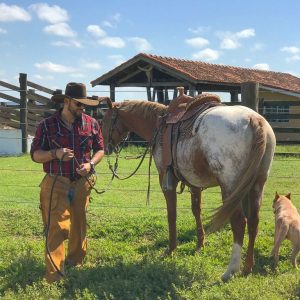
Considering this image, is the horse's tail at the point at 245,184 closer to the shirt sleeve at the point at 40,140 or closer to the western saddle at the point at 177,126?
the western saddle at the point at 177,126

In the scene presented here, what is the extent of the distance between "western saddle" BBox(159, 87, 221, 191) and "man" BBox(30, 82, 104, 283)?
81cm

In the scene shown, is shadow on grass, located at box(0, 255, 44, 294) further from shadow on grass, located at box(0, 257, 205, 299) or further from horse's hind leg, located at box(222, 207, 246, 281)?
horse's hind leg, located at box(222, 207, 246, 281)

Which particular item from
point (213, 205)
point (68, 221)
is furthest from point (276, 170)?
point (68, 221)

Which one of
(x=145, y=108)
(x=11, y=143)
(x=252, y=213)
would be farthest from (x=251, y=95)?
(x=11, y=143)

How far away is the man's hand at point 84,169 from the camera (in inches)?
178

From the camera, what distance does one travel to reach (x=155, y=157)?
5500 millimetres

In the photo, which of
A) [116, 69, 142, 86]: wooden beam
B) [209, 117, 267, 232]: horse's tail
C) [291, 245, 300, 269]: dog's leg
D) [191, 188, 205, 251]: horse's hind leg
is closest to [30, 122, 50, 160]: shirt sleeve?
[209, 117, 267, 232]: horse's tail

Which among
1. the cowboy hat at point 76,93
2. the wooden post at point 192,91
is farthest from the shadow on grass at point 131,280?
the wooden post at point 192,91

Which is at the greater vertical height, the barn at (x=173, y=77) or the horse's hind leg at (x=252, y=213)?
the barn at (x=173, y=77)

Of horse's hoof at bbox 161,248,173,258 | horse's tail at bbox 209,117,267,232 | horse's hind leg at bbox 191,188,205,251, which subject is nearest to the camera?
horse's tail at bbox 209,117,267,232

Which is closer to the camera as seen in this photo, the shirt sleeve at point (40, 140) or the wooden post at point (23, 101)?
the shirt sleeve at point (40, 140)

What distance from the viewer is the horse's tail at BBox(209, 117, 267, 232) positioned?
4.36 meters

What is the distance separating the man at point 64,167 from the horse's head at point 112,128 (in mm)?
1145

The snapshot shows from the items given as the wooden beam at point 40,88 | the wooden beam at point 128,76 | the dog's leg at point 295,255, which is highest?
the wooden beam at point 128,76
